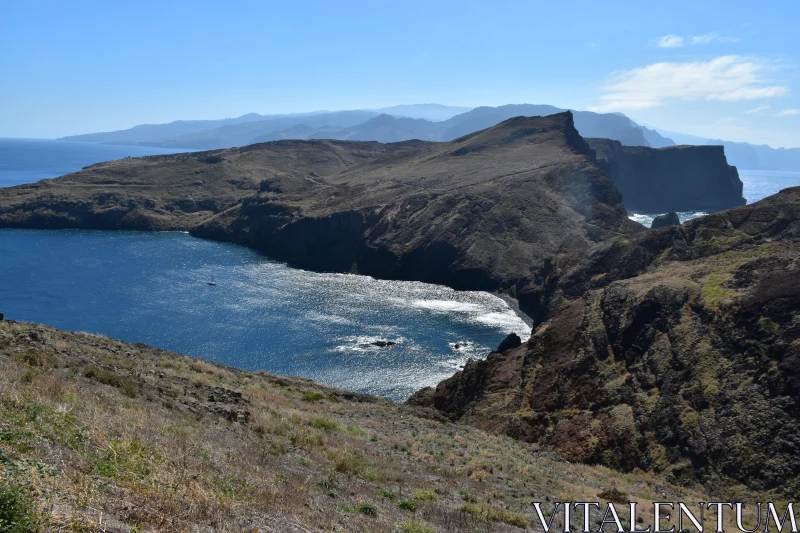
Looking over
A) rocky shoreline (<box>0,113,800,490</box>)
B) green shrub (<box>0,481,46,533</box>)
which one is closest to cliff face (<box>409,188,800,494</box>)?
rocky shoreline (<box>0,113,800,490</box>)

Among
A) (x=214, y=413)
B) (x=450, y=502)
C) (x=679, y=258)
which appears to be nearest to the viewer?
(x=450, y=502)

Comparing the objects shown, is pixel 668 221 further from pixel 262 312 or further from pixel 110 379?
pixel 110 379

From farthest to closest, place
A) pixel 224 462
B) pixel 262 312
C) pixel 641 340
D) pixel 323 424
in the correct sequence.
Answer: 1. pixel 262 312
2. pixel 641 340
3. pixel 323 424
4. pixel 224 462

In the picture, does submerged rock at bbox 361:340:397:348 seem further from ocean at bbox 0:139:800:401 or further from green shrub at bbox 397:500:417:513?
green shrub at bbox 397:500:417:513

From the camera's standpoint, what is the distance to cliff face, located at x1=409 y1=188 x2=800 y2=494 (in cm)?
3231

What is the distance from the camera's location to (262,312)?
96688mm

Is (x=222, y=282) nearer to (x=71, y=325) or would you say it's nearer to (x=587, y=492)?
(x=71, y=325)

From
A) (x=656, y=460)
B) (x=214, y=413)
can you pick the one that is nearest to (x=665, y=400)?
(x=656, y=460)

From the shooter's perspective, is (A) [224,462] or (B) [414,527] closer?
(B) [414,527]

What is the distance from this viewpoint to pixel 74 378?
19531 millimetres

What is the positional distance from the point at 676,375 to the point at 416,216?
113 meters

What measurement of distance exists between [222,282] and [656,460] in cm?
10033

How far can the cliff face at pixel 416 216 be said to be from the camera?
131m

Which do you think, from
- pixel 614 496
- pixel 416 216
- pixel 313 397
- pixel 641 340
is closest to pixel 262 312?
pixel 313 397
